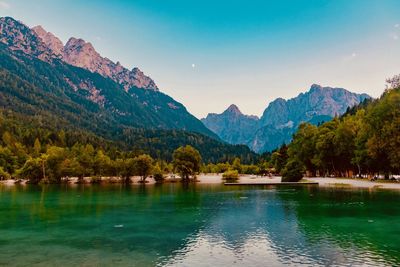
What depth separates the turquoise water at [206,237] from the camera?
97.9 feet

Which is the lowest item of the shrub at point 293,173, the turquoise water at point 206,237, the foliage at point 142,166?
the turquoise water at point 206,237

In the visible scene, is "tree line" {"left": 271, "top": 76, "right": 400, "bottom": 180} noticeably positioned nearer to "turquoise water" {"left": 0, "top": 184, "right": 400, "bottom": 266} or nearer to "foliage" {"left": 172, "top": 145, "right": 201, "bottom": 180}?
"foliage" {"left": 172, "top": 145, "right": 201, "bottom": 180}

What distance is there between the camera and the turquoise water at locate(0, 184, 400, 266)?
97.9 ft

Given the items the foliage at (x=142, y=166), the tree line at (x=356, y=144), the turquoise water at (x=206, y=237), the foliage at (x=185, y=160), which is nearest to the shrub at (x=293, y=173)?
the tree line at (x=356, y=144)

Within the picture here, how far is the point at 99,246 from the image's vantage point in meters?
34.9

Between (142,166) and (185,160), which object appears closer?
Result: (185,160)

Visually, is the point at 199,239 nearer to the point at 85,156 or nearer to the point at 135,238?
the point at 135,238

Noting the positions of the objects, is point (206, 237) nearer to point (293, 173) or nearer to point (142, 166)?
point (293, 173)

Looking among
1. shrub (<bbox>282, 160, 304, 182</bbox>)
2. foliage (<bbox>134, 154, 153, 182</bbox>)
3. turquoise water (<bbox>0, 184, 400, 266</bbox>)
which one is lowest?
turquoise water (<bbox>0, 184, 400, 266</bbox>)

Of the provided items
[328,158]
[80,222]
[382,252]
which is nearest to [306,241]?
[382,252]

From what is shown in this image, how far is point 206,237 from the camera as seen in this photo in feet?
128

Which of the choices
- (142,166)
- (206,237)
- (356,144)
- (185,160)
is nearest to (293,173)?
(356,144)

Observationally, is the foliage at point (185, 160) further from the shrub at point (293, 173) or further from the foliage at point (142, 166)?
the shrub at point (293, 173)

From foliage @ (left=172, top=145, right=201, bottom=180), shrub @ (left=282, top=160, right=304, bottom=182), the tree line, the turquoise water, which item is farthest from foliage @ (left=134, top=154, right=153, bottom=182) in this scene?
the turquoise water
